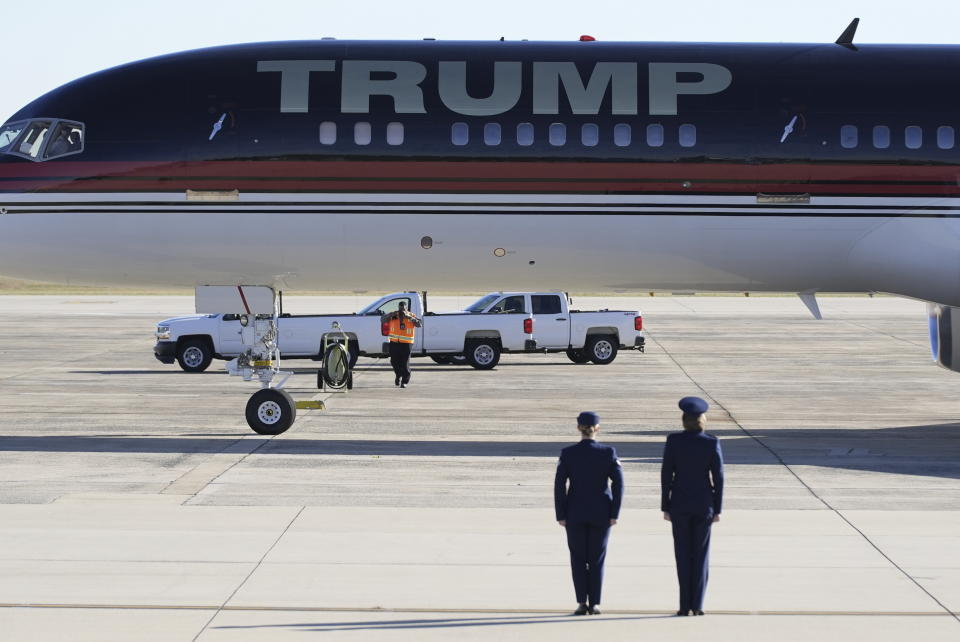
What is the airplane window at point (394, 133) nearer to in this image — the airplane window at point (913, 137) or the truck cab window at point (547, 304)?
the airplane window at point (913, 137)

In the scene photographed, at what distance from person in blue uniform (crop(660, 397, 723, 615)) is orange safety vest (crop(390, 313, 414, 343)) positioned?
17.0 meters

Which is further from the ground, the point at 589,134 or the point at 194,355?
the point at 589,134

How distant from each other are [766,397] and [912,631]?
55.2ft

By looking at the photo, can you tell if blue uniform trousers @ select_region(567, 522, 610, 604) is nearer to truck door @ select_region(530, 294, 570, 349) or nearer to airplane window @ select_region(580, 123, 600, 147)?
airplane window @ select_region(580, 123, 600, 147)

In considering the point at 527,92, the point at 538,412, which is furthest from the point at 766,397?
the point at 527,92

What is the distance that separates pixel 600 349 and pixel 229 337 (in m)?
9.54

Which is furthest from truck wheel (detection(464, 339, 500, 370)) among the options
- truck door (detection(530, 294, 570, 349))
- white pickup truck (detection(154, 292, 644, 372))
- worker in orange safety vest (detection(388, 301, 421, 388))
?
worker in orange safety vest (detection(388, 301, 421, 388))

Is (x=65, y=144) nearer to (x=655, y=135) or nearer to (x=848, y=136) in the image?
(x=655, y=135)

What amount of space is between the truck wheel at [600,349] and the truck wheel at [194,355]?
31.7ft

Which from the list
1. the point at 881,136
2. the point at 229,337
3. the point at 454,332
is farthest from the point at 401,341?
the point at 881,136

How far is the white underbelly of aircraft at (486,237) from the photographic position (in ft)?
55.2

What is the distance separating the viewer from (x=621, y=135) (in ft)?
54.9

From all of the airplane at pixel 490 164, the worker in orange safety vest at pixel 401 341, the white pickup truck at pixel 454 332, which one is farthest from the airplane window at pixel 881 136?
the white pickup truck at pixel 454 332

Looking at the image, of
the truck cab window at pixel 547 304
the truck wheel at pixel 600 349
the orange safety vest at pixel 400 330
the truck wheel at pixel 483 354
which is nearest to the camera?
the orange safety vest at pixel 400 330
